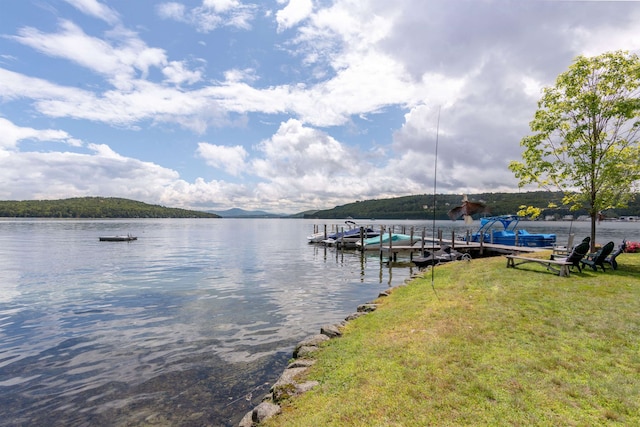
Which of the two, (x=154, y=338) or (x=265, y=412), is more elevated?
(x=265, y=412)

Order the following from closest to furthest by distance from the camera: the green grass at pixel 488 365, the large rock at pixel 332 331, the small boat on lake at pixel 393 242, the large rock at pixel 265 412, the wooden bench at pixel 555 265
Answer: the green grass at pixel 488 365 < the large rock at pixel 265 412 < the large rock at pixel 332 331 < the wooden bench at pixel 555 265 < the small boat on lake at pixel 393 242

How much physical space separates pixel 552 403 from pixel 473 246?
90.8 feet

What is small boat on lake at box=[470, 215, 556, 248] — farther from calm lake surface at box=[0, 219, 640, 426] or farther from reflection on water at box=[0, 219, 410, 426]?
reflection on water at box=[0, 219, 410, 426]

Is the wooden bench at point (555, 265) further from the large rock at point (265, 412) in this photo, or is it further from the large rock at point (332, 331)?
the large rock at point (265, 412)

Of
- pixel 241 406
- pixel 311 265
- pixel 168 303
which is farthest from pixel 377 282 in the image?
pixel 241 406

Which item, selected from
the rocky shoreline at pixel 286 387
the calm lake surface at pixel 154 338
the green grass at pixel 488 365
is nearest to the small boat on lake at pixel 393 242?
the calm lake surface at pixel 154 338

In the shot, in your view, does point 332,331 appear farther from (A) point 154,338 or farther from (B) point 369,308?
(A) point 154,338

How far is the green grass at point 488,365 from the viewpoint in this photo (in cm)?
455

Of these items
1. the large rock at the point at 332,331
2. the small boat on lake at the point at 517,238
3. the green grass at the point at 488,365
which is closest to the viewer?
the green grass at the point at 488,365

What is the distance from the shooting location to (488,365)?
5.78 m

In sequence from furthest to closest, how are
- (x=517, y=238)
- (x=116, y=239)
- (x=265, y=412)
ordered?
(x=116, y=239)
(x=517, y=238)
(x=265, y=412)

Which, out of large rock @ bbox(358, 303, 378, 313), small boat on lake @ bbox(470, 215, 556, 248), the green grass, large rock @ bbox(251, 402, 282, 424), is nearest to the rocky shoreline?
large rock @ bbox(251, 402, 282, 424)

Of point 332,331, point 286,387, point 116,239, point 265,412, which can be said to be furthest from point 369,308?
point 116,239

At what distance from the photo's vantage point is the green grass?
455 cm
